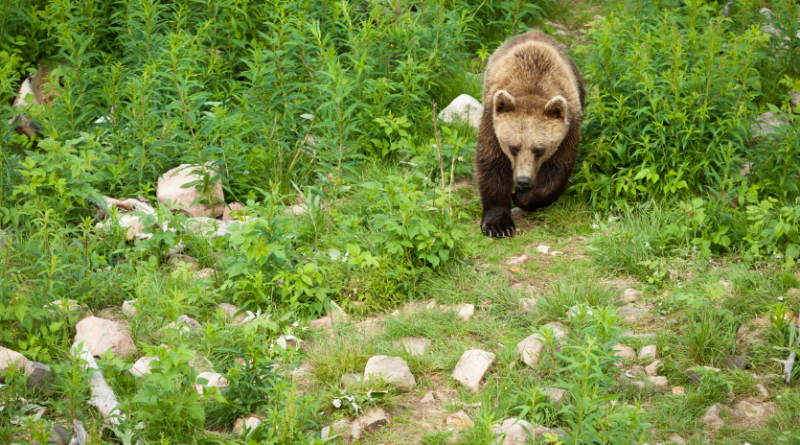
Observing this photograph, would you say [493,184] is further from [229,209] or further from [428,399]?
[428,399]

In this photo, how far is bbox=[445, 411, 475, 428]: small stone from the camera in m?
3.35

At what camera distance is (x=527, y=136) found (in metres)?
5.33

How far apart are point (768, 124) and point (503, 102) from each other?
1844mm

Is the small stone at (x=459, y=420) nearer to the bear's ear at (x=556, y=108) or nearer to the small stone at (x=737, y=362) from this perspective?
the small stone at (x=737, y=362)

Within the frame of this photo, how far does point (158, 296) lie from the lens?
13.9 ft

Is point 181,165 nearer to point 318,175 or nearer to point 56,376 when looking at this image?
point 318,175

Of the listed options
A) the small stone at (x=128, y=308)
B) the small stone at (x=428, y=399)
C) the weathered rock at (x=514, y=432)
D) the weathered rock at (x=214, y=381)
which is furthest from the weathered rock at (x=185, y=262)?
the weathered rock at (x=514, y=432)

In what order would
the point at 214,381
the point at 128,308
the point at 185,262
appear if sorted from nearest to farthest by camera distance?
the point at 214,381, the point at 128,308, the point at 185,262

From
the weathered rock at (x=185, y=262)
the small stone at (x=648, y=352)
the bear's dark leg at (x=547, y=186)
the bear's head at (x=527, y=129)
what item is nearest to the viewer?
the small stone at (x=648, y=352)

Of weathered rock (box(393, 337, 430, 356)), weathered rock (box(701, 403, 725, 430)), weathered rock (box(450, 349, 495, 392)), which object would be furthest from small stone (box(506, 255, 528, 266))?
weathered rock (box(701, 403, 725, 430))

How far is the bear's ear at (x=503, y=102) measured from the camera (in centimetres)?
525

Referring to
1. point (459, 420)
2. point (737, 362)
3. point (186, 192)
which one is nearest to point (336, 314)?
point (459, 420)

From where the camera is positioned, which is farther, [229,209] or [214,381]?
[229,209]

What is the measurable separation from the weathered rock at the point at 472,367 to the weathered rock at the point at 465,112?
2996mm
